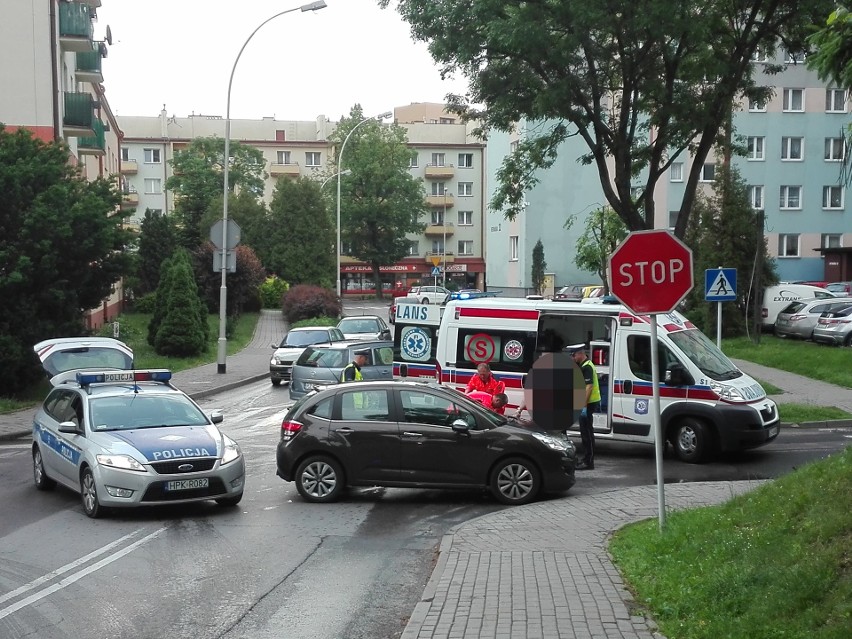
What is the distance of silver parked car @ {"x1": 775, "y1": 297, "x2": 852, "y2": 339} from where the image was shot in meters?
33.4

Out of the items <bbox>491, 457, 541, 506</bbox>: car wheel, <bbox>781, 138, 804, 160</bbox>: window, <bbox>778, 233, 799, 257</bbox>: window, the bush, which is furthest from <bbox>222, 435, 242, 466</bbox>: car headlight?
<bbox>781, 138, 804, 160</bbox>: window

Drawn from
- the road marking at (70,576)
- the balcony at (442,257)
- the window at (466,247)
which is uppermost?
the window at (466,247)

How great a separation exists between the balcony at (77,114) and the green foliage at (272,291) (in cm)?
2629

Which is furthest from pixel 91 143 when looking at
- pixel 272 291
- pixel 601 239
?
pixel 272 291

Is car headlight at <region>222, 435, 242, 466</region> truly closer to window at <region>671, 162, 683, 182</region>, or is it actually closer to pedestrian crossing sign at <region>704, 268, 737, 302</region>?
pedestrian crossing sign at <region>704, 268, 737, 302</region>

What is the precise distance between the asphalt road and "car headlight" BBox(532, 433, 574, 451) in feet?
2.80

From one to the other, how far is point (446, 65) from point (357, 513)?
13.3 m

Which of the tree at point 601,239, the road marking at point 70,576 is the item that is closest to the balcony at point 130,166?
the tree at point 601,239

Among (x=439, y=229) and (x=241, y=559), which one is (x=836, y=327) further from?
(x=439, y=229)

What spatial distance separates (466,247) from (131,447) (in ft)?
270

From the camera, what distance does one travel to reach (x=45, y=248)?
23.7 metres

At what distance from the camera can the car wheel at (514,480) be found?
39.3ft

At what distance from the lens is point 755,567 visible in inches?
259

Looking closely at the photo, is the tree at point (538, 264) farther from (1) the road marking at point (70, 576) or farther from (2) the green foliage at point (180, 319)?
(1) the road marking at point (70, 576)
